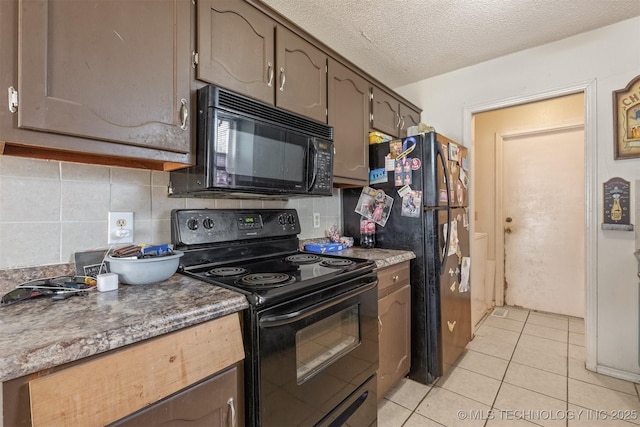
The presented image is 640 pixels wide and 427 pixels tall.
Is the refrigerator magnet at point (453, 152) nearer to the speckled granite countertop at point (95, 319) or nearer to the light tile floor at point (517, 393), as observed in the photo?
the light tile floor at point (517, 393)

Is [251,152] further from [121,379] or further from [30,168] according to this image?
[121,379]

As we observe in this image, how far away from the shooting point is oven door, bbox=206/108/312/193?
1.12 m

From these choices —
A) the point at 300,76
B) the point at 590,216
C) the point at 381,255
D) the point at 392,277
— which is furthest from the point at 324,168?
the point at 590,216

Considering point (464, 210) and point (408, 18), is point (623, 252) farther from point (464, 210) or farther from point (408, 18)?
point (408, 18)

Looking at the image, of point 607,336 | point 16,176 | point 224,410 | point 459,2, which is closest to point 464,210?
point 607,336

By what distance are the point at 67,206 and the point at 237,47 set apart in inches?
36.7

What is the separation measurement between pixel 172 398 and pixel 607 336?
8.74 ft

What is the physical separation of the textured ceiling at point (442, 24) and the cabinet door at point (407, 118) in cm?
38

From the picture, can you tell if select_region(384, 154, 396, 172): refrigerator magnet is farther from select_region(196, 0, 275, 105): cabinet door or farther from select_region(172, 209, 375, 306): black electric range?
select_region(196, 0, 275, 105): cabinet door

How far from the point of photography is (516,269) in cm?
337

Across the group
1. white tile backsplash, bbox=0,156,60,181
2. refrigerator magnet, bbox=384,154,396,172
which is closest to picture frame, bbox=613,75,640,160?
refrigerator magnet, bbox=384,154,396,172

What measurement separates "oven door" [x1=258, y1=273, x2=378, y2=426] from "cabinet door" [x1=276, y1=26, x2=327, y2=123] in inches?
37.3

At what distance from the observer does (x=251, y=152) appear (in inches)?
48.5

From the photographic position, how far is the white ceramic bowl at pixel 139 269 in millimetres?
1023
